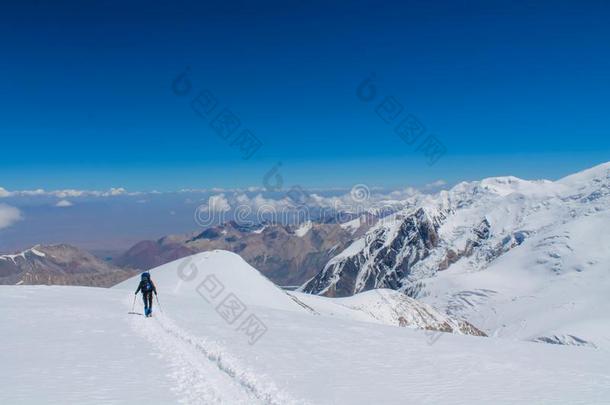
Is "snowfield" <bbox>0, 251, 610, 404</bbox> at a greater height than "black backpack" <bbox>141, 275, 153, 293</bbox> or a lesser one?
lesser

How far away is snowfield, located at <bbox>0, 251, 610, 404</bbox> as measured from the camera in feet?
54.9

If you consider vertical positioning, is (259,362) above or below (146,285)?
below

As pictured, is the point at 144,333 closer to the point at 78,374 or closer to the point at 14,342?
the point at 14,342

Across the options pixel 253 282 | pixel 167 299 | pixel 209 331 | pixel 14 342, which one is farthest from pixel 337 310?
pixel 14 342

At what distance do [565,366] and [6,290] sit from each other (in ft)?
139

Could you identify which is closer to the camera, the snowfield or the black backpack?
the snowfield

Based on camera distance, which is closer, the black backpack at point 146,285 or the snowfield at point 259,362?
the snowfield at point 259,362

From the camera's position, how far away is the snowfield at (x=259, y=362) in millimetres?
16719

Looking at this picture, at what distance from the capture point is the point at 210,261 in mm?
81500

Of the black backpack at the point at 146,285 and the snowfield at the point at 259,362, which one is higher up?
the black backpack at the point at 146,285

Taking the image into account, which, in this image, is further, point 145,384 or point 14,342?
point 14,342

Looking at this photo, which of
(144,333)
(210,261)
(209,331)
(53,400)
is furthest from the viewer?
(210,261)

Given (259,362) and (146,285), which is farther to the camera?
(146,285)

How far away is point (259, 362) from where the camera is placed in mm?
21203
